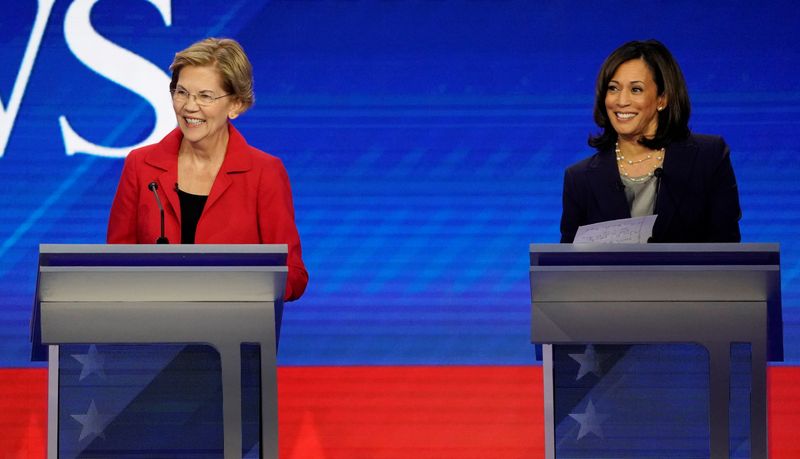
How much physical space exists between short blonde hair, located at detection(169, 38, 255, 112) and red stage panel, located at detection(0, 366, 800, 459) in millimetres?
1520

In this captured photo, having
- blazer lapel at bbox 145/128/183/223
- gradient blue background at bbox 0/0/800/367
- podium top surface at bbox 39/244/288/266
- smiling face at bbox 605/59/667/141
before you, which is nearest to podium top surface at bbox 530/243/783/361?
podium top surface at bbox 39/244/288/266

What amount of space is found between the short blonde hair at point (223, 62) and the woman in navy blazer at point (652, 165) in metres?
0.86

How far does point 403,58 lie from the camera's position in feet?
15.1

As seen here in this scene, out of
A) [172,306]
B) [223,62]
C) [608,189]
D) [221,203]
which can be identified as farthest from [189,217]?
[608,189]

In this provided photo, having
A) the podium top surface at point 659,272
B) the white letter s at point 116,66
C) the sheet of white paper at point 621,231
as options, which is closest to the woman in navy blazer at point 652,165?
the sheet of white paper at point 621,231

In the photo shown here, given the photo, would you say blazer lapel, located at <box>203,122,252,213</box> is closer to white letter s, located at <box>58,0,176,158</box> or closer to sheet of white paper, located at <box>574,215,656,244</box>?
sheet of white paper, located at <box>574,215,656,244</box>

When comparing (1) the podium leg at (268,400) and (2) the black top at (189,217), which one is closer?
(1) the podium leg at (268,400)

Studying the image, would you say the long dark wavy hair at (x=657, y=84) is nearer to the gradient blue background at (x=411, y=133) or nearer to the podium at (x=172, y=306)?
the podium at (x=172, y=306)

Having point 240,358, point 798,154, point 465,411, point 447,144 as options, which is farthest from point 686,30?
point 240,358

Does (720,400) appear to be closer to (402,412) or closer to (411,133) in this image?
(402,412)

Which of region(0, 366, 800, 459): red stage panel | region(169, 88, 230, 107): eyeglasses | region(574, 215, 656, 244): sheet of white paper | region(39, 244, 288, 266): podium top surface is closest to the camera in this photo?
region(39, 244, 288, 266): podium top surface

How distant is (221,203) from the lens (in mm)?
3154

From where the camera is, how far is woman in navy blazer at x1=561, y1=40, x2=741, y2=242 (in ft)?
10.1

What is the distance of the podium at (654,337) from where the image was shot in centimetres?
247
